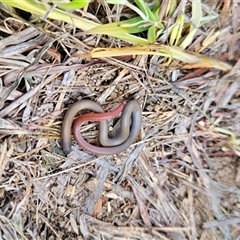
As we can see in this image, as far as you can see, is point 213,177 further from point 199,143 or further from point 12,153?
point 12,153

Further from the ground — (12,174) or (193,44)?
(193,44)

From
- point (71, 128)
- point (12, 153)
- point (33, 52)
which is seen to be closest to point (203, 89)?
point (71, 128)

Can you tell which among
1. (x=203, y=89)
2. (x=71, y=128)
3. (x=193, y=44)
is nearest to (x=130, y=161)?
(x=71, y=128)

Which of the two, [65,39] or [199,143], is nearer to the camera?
[65,39]

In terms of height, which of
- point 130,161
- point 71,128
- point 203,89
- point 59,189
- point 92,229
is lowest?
point 92,229

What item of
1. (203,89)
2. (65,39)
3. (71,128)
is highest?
(65,39)

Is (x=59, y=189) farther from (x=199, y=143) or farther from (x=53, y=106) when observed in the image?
(x=199, y=143)
